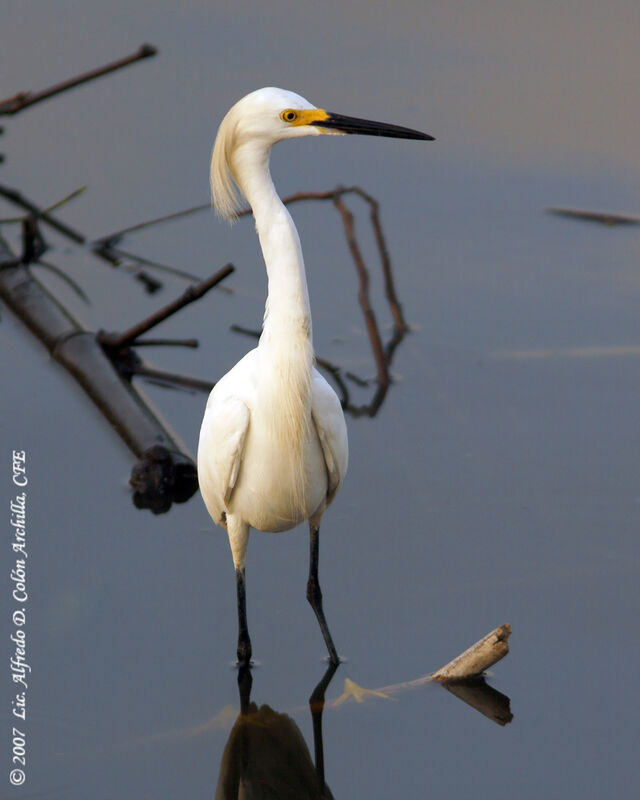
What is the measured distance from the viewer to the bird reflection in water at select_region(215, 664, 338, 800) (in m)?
2.76

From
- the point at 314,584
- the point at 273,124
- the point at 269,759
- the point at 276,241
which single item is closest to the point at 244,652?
the point at 314,584

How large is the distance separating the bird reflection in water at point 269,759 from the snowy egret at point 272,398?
24cm

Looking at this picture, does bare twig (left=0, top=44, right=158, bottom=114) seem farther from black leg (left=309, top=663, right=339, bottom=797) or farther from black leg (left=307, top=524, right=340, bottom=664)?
black leg (left=309, top=663, right=339, bottom=797)

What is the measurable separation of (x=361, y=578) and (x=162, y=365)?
1543mm

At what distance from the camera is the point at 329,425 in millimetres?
3078

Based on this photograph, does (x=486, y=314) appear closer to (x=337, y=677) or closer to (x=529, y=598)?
(x=529, y=598)

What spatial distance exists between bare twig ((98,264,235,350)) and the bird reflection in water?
4.48 feet

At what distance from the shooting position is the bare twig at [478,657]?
2861 millimetres

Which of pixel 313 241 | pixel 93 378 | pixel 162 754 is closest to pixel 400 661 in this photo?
pixel 162 754

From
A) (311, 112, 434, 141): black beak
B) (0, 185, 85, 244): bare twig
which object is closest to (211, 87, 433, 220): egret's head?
(311, 112, 434, 141): black beak

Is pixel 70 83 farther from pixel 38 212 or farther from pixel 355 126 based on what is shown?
pixel 355 126

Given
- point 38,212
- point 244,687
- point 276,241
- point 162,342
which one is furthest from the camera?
point 38,212

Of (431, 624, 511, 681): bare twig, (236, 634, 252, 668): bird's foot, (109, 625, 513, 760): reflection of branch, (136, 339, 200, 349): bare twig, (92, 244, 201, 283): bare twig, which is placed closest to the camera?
(431, 624, 511, 681): bare twig

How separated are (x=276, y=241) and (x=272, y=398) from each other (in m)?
0.42
